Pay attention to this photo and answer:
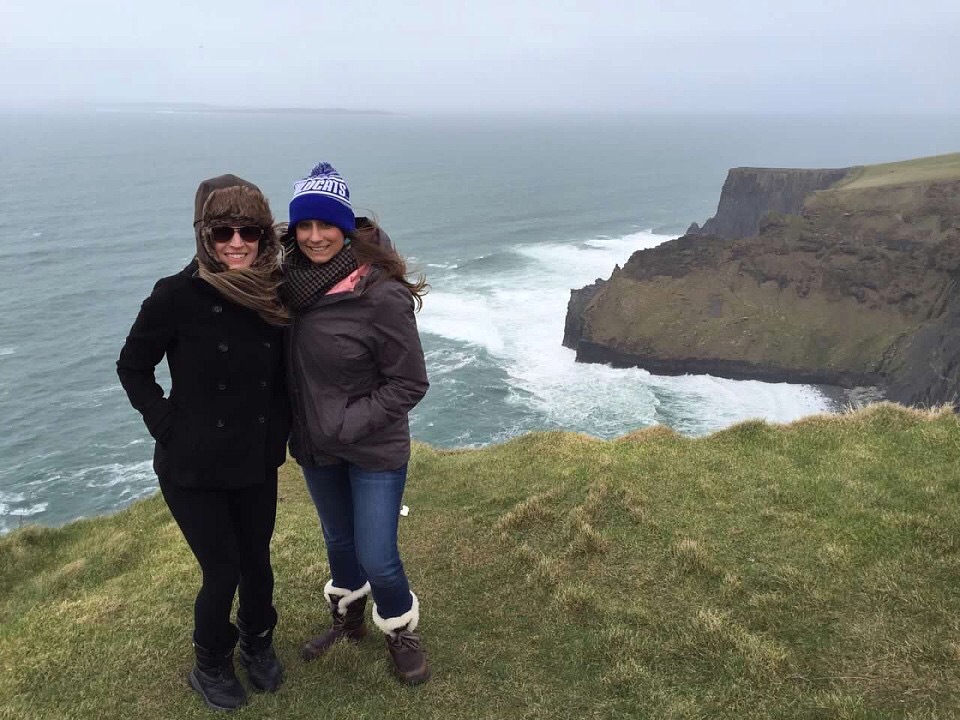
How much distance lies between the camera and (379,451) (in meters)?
4.65

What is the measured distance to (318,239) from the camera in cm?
437

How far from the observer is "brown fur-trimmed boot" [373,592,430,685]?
5391mm

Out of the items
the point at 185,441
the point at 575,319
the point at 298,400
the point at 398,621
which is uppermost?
the point at 298,400

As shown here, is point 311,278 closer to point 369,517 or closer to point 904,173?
point 369,517

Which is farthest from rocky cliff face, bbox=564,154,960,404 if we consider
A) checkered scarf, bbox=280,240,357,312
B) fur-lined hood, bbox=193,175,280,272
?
fur-lined hood, bbox=193,175,280,272

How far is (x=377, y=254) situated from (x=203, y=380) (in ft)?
4.49

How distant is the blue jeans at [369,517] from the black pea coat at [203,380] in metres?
0.63

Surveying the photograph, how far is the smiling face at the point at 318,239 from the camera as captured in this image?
4.36m

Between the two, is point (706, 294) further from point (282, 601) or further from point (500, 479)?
point (282, 601)

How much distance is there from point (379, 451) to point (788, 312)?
63330mm

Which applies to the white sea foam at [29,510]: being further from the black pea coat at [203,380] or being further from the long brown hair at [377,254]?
the long brown hair at [377,254]

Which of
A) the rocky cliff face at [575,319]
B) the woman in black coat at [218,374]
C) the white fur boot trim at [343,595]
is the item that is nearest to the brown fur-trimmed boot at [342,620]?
the white fur boot trim at [343,595]

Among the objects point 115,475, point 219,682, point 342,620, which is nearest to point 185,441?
point 219,682

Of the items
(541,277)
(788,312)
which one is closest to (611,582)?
(788,312)
